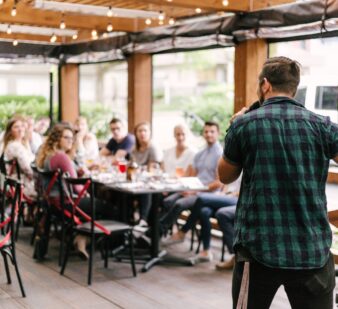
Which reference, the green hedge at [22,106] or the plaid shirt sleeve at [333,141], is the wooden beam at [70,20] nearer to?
the green hedge at [22,106]

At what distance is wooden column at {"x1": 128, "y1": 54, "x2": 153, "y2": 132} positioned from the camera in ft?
30.1

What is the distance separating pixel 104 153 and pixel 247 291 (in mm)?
5938

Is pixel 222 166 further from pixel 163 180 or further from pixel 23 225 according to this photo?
pixel 23 225

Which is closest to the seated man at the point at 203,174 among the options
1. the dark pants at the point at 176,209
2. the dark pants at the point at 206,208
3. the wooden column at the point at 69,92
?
the dark pants at the point at 176,209

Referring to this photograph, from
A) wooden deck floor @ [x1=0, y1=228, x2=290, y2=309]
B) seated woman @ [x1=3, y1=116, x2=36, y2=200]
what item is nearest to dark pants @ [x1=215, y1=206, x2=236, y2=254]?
wooden deck floor @ [x1=0, y1=228, x2=290, y2=309]

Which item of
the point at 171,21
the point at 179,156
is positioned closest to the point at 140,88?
the point at 171,21

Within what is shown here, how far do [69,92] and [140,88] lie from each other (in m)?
2.20

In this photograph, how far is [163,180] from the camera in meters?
6.25

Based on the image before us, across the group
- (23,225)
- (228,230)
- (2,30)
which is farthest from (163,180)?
(2,30)

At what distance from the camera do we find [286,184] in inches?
89.0

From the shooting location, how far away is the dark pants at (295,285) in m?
2.24

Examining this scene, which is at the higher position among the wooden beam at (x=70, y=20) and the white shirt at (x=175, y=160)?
the wooden beam at (x=70, y=20)

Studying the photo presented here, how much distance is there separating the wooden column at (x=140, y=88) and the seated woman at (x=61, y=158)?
3.02 meters

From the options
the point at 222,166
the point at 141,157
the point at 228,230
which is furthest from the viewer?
the point at 141,157
